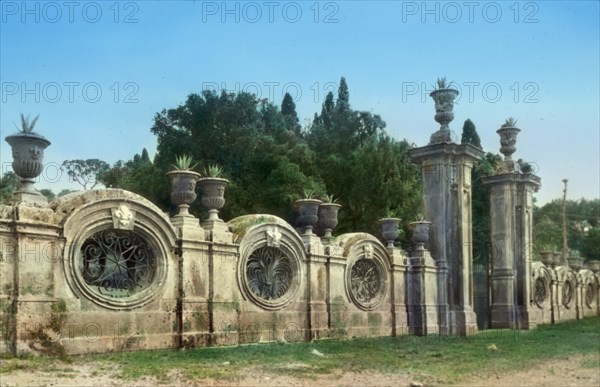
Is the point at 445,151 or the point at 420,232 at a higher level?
the point at 445,151

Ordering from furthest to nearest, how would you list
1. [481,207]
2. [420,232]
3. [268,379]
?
[481,207] → [420,232] → [268,379]

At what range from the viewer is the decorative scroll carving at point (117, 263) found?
11.1 meters

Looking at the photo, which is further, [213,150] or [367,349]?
[213,150]

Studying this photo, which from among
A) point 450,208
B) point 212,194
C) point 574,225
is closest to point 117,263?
point 212,194

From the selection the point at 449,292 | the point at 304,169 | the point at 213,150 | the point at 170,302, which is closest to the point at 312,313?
the point at 170,302

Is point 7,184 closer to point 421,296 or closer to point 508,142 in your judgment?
point 508,142

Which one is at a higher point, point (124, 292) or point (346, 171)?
point (346, 171)

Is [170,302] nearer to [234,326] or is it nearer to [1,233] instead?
[234,326]

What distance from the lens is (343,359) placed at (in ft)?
36.6

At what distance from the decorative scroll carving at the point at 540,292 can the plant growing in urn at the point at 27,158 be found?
18851 millimetres

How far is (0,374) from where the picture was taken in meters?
8.23

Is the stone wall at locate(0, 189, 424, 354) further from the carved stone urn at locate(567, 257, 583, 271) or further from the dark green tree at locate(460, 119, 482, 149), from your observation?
the dark green tree at locate(460, 119, 482, 149)

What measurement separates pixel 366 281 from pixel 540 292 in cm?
1103

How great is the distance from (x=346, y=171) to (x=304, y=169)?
2.04 m
